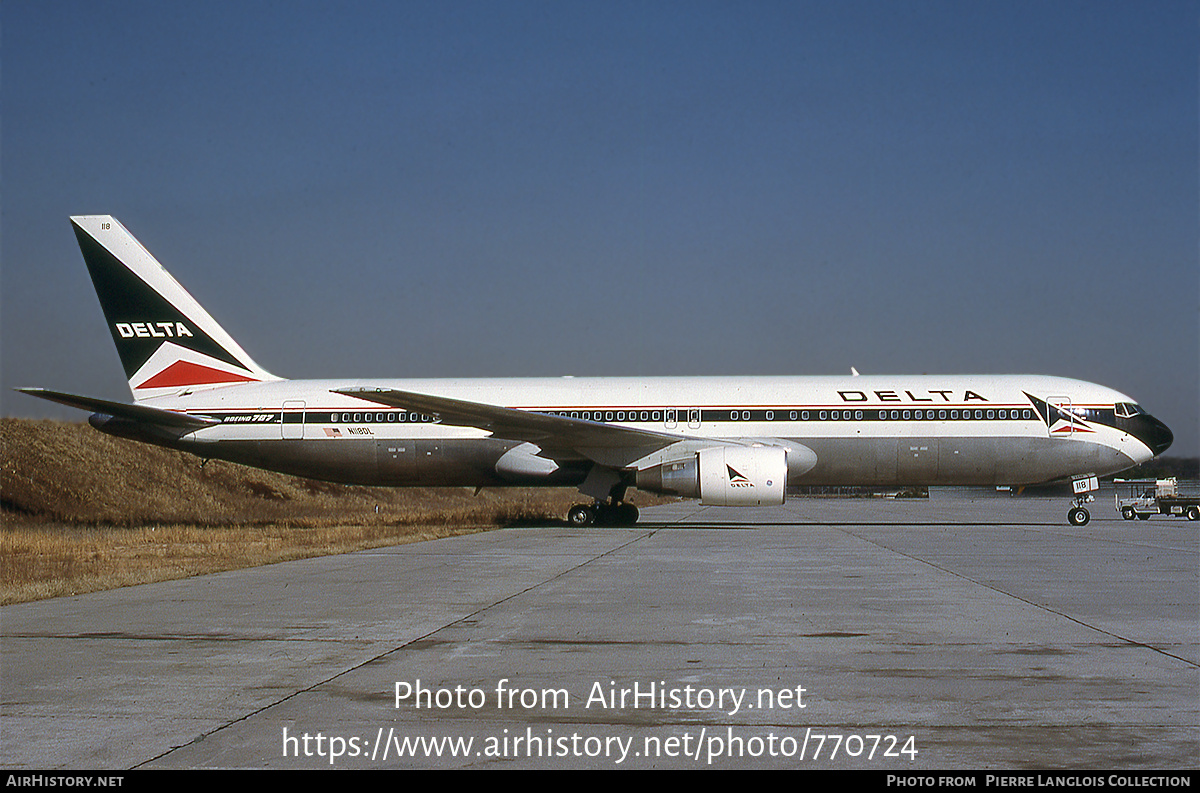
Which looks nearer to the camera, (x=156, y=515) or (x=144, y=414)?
(x=144, y=414)

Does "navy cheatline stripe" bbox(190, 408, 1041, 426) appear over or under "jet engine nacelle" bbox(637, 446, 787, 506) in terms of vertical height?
over

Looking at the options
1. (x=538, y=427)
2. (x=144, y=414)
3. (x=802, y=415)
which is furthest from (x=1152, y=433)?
(x=144, y=414)

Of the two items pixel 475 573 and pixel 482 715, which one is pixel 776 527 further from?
pixel 482 715

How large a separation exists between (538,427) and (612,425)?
1559 mm

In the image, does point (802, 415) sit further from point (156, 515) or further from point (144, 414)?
point (156, 515)

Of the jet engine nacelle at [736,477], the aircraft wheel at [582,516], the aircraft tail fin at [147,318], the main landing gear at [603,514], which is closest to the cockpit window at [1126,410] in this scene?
the jet engine nacelle at [736,477]

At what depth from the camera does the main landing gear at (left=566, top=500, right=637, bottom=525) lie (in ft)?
78.8

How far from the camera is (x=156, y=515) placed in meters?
35.9

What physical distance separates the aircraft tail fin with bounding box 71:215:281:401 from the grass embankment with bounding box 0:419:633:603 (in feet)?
12.1

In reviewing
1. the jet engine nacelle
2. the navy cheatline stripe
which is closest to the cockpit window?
the navy cheatline stripe

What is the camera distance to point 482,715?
5.11 metres

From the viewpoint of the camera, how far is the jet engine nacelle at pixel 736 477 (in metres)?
21.5

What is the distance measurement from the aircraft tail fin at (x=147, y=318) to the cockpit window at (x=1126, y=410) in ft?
67.1

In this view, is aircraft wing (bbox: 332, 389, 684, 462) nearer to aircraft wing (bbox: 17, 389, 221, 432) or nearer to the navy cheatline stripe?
the navy cheatline stripe
